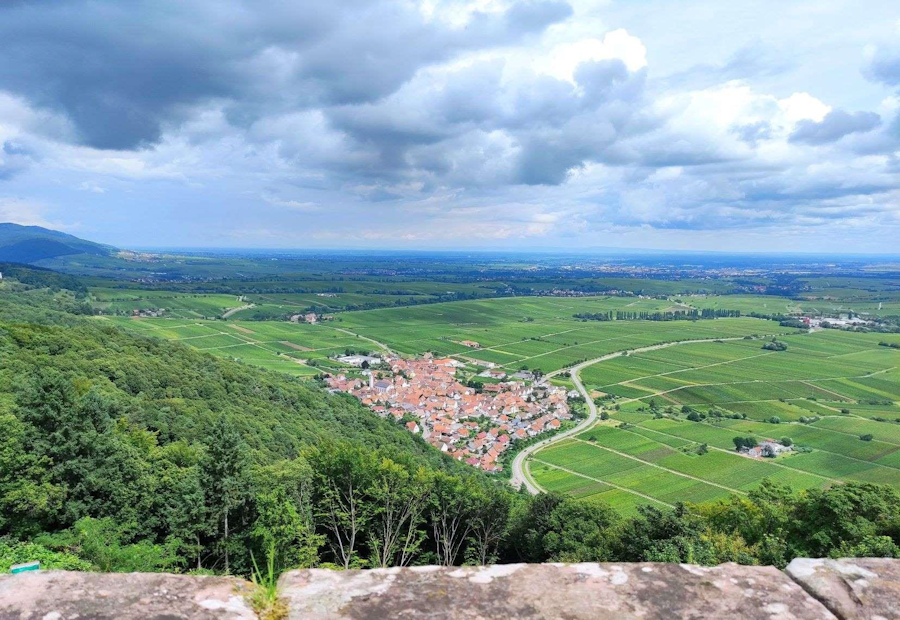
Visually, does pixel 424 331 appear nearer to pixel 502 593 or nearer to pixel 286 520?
pixel 286 520

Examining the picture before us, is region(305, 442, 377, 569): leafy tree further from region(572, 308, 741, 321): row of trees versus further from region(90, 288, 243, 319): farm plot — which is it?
region(572, 308, 741, 321): row of trees

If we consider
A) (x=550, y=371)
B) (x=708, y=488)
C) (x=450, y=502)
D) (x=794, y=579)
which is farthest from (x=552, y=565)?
(x=550, y=371)

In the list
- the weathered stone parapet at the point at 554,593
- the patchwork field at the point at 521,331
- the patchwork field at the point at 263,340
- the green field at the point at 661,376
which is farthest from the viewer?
the patchwork field at the point at 521,331

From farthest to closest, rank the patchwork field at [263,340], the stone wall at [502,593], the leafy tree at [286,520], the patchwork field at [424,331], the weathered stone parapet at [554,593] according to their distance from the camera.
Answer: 1. the patchwork field at [424,331]
2. the patchwork field at [263,340]
3. the leafy tree at [286,520]
4. the weathered stone parapet at [554,593]
5. the stone wall at [502,593]

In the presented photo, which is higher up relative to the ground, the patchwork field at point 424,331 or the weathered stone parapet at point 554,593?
the weathered stone parapet at point 554,593

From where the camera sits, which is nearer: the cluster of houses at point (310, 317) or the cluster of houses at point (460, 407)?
the cluster of houses at point (460, 407)

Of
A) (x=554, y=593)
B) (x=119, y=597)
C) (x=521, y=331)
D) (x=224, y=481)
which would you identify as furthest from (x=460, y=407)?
(x=119, y=597)

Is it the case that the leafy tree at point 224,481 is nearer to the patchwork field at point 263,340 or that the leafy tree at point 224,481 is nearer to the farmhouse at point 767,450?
the farmhouse at point 767,450

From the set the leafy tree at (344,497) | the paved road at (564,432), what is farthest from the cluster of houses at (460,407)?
the leafy tree at (344,497)
